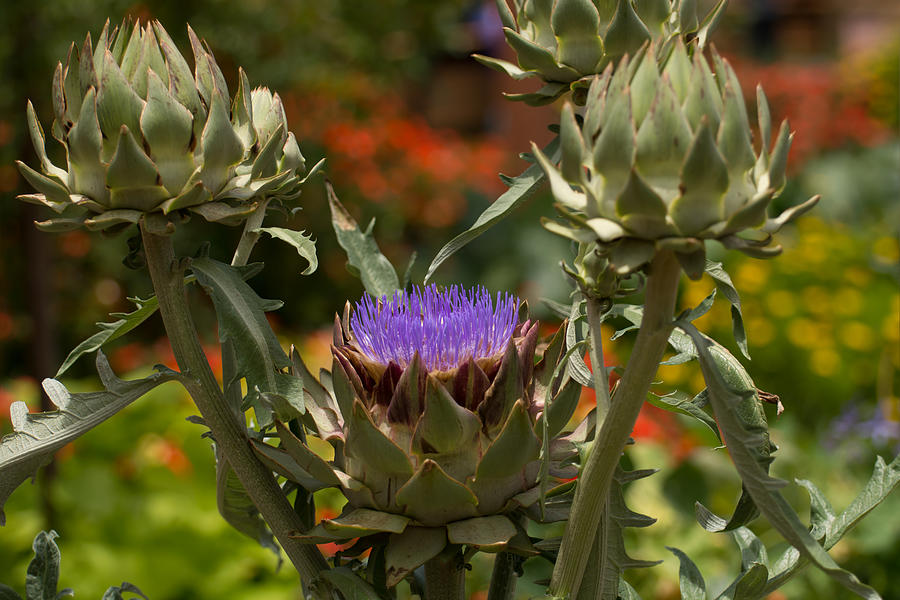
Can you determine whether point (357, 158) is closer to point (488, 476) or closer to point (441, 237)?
point (441, 237)

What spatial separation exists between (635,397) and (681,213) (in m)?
0.10

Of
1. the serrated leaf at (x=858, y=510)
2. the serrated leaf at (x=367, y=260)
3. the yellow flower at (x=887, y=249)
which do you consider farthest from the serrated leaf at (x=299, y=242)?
the yellow flower at (x=887, y=249)

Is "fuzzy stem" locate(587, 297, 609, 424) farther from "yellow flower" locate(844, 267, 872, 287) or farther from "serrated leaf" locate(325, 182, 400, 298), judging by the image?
"yellow flower" locate(844, 267, 872, 287)

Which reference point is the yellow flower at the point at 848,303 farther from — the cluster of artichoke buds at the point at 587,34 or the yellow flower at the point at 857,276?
the cluster of artichoke buds at the point at 587,34

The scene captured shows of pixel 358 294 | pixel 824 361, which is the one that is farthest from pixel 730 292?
pixel 358 294

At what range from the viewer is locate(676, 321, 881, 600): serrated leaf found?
415 millimetres

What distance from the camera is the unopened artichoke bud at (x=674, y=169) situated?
1.28 ft

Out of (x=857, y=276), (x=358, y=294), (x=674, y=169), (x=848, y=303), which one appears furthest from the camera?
(x=358, y=294)

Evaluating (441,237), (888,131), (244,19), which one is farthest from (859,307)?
(888,131)

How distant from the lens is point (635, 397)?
0.45 metres

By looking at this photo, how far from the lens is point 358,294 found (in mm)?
3572

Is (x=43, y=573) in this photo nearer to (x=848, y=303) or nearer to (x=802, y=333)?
(x=802, y=333)

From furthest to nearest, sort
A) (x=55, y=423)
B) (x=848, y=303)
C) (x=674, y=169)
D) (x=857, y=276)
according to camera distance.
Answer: (x=857, y=276) → (x=848, y=303) → (x=55, y=423) → (x=674, y=169)

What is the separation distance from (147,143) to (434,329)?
0.20 metres
